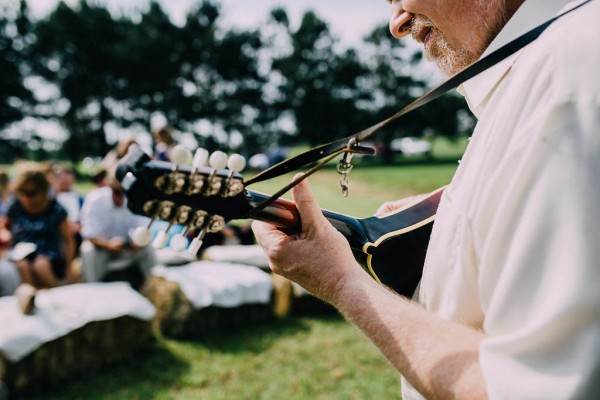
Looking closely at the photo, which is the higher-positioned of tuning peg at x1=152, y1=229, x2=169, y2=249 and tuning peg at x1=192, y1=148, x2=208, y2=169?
tuning peg at x1=192, y1=148, x2=208, y2=169

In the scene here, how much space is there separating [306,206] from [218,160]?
0.28 metres

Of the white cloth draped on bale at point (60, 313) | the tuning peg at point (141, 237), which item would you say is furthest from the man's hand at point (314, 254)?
the white cloth draped on bale at point (60, 313)

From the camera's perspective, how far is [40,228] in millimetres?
6156

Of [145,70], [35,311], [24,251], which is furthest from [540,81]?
[145,70]

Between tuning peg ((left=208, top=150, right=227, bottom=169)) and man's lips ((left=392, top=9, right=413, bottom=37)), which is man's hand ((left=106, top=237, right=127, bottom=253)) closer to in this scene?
tuning peg ((left=208, top=150, right=227, bottom=169))

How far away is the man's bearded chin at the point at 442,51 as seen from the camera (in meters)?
1.29

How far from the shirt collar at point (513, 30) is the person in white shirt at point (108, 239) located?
594 cm

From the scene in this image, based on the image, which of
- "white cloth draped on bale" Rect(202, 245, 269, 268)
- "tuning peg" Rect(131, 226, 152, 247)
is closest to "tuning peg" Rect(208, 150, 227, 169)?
"tuning peg" Rect(131, 226, 152, 247)

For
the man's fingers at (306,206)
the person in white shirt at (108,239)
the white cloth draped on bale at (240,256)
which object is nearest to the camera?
the man's fingers at (306,206)

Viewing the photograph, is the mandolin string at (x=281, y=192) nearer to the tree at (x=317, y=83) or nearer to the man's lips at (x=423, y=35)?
the man's lips at (x=423, y=35)

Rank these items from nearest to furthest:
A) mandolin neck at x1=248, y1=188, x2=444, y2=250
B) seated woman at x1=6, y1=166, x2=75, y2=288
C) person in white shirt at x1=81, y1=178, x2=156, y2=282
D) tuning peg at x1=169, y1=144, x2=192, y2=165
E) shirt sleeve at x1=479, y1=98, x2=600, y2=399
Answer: shirt sleeve at x1=479, y1=98, x2=600, y2=399
tuning peg at x1=169, y1=144, x2=192, y2=165
mandolin neck at x1=248, y1=188, x2=444, y2=250
seated woman at x1=6, y1=166, x2=75, y2=288
person in white shirt at x1=81, y1=178, x2=156, y2=282

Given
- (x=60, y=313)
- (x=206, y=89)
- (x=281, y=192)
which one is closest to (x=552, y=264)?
(x=281, y=192)

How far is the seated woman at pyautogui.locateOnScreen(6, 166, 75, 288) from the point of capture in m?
5.89

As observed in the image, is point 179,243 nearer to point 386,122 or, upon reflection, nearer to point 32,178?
point 386,122
